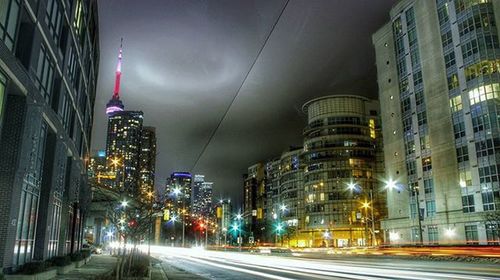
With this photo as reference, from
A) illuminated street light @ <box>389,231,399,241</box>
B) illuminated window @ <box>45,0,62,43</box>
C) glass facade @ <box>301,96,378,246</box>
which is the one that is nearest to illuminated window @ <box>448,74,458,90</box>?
illuminated street light @ <box>389,231,399,241</box>

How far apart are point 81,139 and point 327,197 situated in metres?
87.5

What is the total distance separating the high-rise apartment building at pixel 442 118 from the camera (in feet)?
201

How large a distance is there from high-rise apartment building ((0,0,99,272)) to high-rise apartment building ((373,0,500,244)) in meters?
40.3

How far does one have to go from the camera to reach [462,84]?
65.2m

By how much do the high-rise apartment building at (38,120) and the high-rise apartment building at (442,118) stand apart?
4029 cm

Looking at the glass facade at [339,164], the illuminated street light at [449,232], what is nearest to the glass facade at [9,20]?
the illuminated street light at [449,232]

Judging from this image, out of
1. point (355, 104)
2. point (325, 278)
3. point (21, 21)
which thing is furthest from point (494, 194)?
point (355, 104)

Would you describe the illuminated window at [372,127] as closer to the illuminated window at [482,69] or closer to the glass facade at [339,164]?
the glass facade at [339,164]

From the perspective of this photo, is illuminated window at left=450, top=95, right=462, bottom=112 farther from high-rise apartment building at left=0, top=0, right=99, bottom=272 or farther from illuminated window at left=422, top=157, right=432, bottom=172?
high-rise apartment building at left=0, top=0, right=99, bottom=272

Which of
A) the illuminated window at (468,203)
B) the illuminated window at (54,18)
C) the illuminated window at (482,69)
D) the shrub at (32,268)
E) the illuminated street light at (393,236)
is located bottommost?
the shrub at (32,268)

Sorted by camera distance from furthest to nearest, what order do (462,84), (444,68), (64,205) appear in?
(444,68)
(462,84)
(64,205)

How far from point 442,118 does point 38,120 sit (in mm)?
61781

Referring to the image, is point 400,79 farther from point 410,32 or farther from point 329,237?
point 329,237

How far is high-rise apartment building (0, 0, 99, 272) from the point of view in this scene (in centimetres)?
1845
